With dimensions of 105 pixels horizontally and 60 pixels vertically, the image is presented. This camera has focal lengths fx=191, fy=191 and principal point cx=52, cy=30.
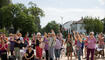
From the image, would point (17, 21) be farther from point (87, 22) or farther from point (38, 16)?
point (87, 22)

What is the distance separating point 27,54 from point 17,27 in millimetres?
55350

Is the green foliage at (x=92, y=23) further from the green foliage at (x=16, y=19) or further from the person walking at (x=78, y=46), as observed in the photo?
the person walking at (x=78, y=46)

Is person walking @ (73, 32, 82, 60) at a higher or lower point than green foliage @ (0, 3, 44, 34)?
lower

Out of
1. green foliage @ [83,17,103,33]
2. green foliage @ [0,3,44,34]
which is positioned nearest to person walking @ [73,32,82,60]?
green foliage @ [0,3,44,34]

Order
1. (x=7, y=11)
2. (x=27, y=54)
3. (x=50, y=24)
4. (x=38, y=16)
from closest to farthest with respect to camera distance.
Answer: (x=27, y=54), (x=7, y=11), (x=38, y=16), (x=50, y=24)

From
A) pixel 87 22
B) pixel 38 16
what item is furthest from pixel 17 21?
pixel 87 22

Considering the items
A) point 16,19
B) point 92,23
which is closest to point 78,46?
point 16,19

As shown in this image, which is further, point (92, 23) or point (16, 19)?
point (92, 23)

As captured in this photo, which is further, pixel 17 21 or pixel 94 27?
pixel 94 27

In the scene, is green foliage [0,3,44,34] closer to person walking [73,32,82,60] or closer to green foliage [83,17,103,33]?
green foliage [83,17,103,33]

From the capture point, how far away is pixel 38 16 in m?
76.6

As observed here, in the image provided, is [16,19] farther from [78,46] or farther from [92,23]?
[78,46]

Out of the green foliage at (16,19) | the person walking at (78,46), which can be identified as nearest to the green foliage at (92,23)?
the green foliage at (16,19)

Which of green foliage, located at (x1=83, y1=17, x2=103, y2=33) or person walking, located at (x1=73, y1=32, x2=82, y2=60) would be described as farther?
green foliage, located at (x1=83, y1=17, x2=103, y2=33)
